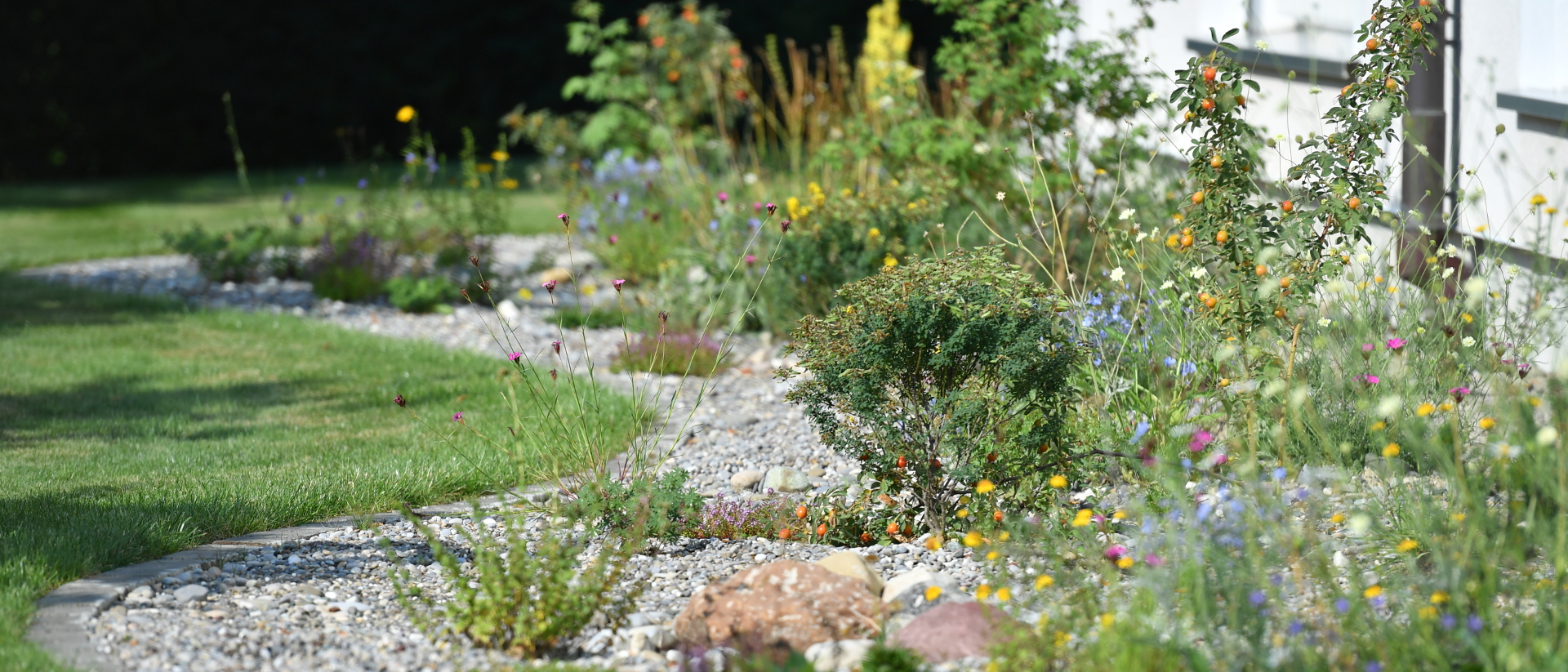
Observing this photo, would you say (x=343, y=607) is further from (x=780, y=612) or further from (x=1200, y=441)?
(x=1200, y=441)

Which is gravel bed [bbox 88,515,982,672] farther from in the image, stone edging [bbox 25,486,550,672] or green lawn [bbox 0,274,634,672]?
green lawn [bbox 0,274,634,672]

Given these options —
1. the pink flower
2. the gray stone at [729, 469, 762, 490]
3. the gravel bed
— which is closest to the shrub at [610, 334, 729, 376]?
the gray stone at [729, 469, 762, 490]

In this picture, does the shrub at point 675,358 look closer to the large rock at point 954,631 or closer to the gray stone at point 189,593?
the gray stone at point 189,593

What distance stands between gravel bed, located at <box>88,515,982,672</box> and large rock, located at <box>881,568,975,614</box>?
0.55 feet

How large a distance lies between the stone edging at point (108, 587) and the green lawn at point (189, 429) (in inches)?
1.3

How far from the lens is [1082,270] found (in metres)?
5.01

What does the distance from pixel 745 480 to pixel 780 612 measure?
127 cm

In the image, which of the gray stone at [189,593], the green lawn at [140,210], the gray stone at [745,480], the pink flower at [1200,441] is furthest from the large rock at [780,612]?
the green lawn at [140,210]

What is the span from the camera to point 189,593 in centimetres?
262

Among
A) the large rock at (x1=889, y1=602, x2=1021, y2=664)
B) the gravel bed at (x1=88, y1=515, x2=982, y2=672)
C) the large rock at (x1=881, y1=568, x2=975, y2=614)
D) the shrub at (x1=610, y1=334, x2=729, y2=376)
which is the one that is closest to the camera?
the large rock at (x1=889, y1=602, x2=1021, y2=664)

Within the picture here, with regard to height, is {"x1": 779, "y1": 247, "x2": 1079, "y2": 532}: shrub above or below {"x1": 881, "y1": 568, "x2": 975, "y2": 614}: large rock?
above

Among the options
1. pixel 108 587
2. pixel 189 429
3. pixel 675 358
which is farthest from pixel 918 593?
pixel 189 429

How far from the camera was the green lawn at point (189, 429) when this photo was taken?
2988 millimetres

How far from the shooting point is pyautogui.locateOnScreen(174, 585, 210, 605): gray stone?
2.61 m
